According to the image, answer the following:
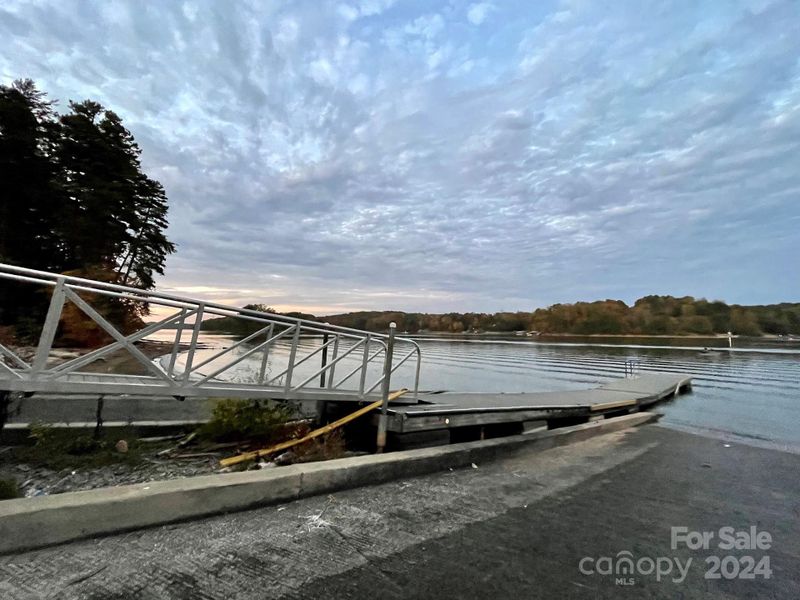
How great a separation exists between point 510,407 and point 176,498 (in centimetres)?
485

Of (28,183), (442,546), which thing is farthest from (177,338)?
(28,183)

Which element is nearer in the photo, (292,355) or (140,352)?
(140,352)

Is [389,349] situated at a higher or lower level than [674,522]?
higher

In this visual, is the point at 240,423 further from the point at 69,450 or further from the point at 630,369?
the point at 630,369

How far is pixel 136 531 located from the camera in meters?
2.53

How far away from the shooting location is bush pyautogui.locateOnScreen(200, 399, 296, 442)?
5.14m

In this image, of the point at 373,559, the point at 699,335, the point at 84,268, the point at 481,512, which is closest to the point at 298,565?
the point at 373,559

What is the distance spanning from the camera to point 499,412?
6.02 meters

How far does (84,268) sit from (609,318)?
9620 centimetres

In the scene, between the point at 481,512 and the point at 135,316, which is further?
the point at 135,316

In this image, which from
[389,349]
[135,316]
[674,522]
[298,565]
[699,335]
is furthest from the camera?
[699,335]

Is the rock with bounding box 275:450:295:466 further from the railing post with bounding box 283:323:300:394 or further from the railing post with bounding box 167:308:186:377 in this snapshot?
the railing post with bounding box 167:308:186:377

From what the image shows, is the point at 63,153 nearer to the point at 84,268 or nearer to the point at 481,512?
the point at 84,268

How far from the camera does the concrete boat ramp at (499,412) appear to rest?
17.1ft
